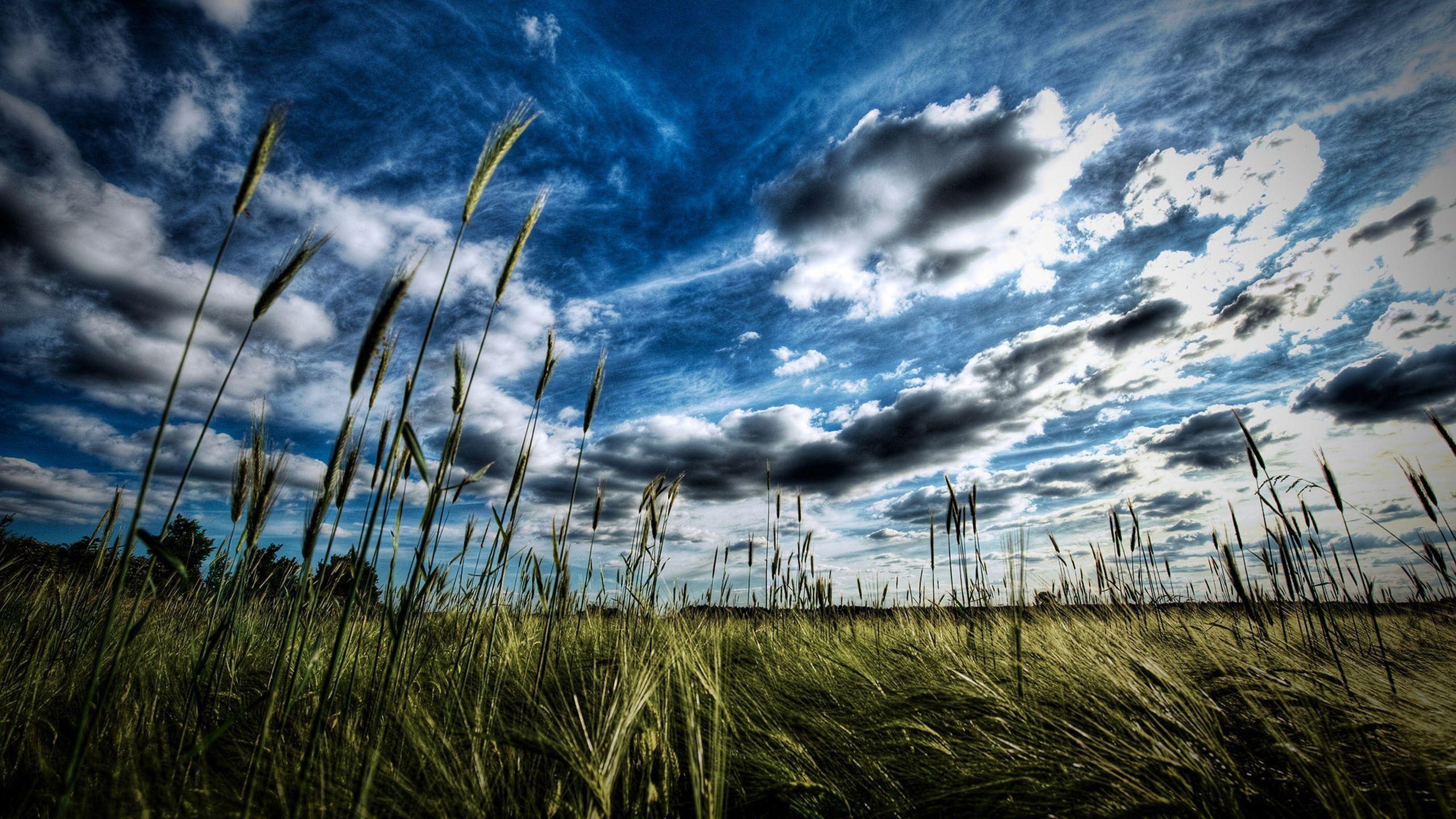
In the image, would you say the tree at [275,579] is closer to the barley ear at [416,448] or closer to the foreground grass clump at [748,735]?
the foreground grass clump at [748,735]

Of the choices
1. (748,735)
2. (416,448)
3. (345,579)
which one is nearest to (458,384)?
(416,448)

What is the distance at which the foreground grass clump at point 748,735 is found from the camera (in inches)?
62.4

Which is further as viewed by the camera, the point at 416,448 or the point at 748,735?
the point at 748,735

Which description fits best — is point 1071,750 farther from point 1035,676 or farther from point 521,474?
point 521,474

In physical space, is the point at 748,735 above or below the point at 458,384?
below

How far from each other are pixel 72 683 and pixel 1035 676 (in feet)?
18.5

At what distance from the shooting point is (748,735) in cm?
244

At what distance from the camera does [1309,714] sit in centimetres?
213

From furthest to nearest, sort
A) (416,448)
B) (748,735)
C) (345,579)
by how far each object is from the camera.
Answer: (345,579)
(748,735)
(416,448)

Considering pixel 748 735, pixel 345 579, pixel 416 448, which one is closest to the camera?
pixel 416 448

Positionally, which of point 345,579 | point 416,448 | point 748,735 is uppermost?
point 416,448

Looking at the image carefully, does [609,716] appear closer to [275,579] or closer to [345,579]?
[345,579]

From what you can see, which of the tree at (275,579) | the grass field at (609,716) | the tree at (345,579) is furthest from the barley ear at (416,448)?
the tree at (275,579)

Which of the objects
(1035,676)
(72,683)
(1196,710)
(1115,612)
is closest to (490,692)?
(72,683)
